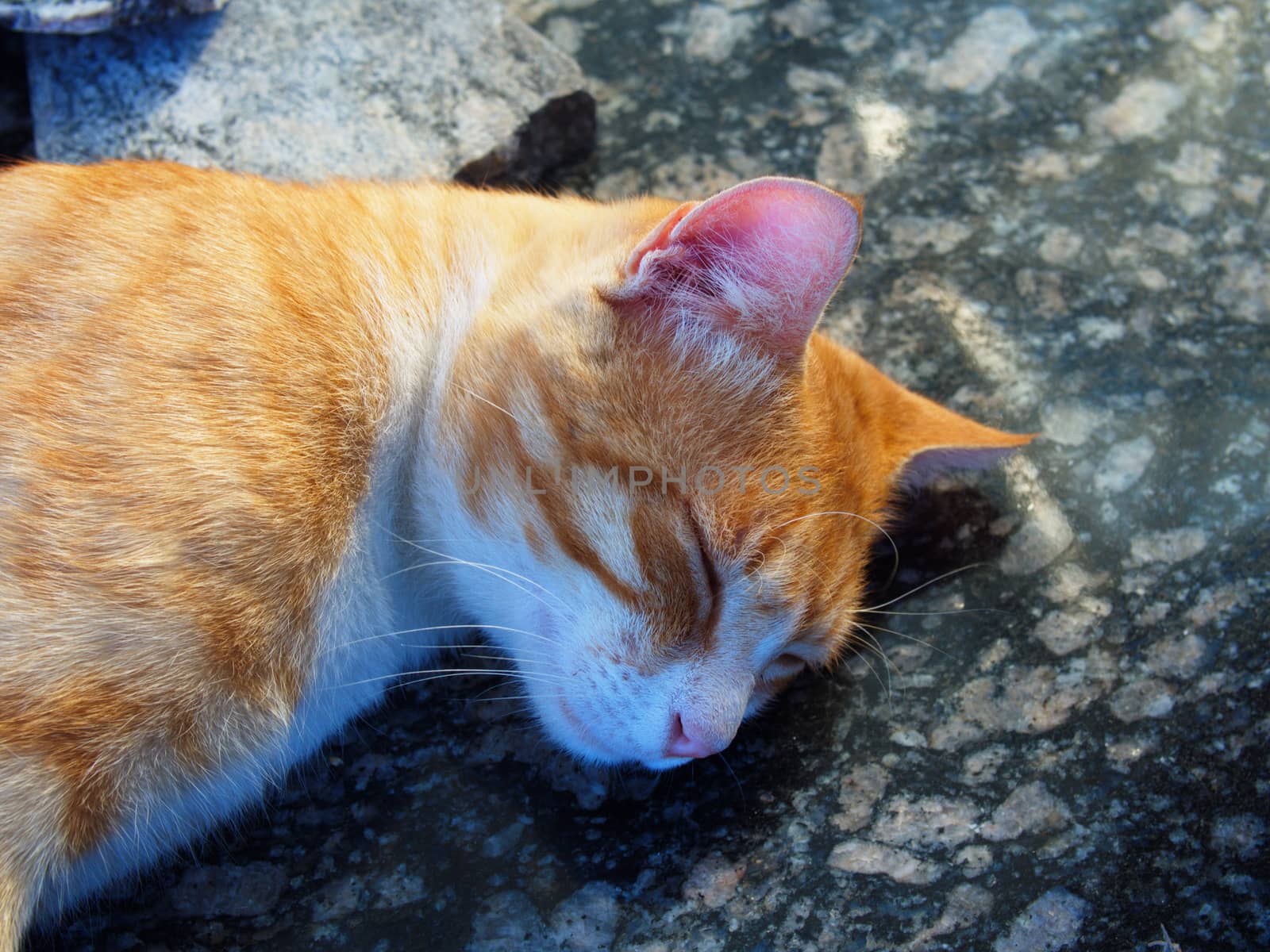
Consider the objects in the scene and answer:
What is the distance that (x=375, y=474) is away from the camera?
175 cm

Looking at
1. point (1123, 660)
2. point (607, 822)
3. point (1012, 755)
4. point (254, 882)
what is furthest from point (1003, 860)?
point (254, 882)

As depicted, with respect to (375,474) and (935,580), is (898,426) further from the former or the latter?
(375,474)

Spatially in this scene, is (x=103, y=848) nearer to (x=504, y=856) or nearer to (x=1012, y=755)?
(x=504, y=856)

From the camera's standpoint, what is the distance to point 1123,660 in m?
1.88

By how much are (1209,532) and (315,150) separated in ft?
6.64

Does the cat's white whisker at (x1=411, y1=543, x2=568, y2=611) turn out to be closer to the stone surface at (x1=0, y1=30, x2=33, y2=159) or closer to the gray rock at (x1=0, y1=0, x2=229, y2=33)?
the gray rock at (x1=0, y1=0, x2=229, y2=33)

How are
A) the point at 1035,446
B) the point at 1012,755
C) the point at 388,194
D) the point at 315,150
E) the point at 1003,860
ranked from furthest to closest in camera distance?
the point at 315,150 < the point at 1035,446 < the point at 388,194 < the point at 1012,755 < the point at 1003,860

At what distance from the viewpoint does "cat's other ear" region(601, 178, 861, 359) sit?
1.55m

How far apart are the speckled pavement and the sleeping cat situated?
125mm

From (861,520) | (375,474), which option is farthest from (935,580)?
(375,474)

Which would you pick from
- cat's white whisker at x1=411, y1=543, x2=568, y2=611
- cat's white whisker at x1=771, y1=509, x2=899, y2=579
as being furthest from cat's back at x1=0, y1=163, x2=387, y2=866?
cat's white whisker at x1=771, y1=509, x2=899, y2=579

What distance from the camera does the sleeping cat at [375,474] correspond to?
144 cm

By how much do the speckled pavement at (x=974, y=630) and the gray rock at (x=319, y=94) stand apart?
230 millimetres

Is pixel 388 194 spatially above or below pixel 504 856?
above
